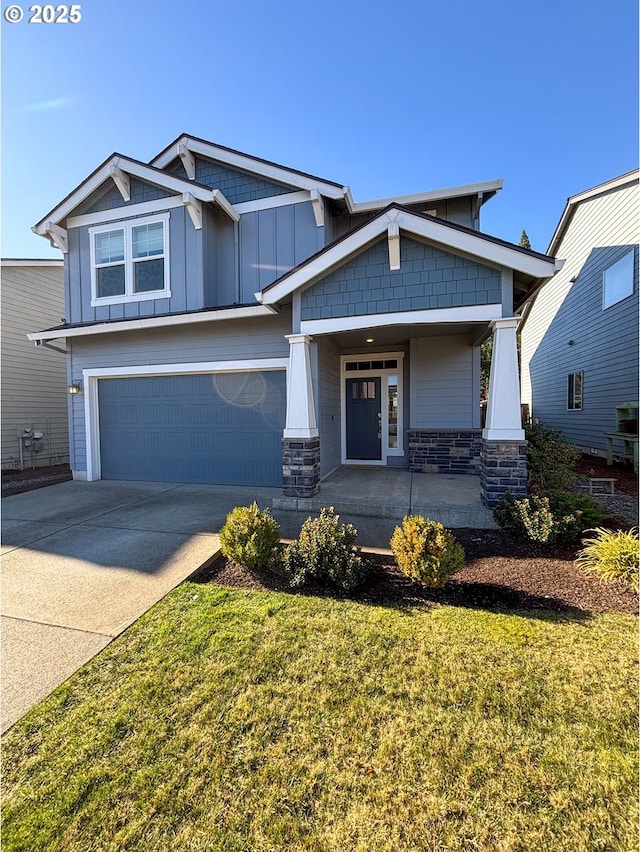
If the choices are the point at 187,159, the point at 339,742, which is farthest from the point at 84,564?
the point at 187,159

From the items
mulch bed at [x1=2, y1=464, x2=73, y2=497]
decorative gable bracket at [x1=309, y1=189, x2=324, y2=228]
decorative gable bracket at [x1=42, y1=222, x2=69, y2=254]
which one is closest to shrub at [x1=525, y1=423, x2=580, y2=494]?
decorative gable bracket at [x1=309, y1=189, x2=324, y2=228]

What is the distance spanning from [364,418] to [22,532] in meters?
6.65

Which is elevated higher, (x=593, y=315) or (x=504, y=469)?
(x=593, y=315)

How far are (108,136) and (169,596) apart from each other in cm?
909

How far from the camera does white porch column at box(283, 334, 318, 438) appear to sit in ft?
18.9

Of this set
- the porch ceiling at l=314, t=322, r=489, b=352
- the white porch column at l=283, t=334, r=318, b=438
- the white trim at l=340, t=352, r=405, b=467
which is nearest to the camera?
the white porch column at l=283, t=334, r=318, b=438

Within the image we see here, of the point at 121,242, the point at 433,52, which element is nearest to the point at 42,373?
the point at 121,242

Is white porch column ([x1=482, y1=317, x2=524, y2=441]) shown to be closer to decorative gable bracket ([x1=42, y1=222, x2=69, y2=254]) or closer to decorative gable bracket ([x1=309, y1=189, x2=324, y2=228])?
decorative gable bracket ([x1=309, y1=189, x2=324, y2=228])

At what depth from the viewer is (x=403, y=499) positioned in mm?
5691

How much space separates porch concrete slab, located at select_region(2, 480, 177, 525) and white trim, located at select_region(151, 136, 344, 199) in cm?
656

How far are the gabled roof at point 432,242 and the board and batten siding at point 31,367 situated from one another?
984 cm

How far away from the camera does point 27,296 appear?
1095 centimetres

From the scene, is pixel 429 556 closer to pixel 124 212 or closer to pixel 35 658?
pixel 35 658

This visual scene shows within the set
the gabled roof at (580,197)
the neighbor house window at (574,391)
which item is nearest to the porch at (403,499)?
the neighbor house window at (574,391)
